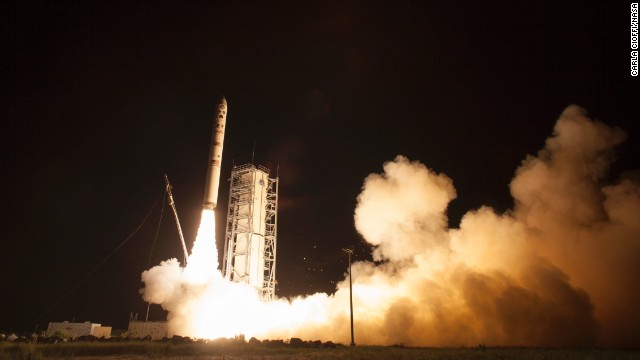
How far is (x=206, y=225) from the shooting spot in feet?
145

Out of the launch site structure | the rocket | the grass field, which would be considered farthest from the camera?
the launch site structure

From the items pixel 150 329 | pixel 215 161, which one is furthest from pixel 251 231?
pixel 150 329

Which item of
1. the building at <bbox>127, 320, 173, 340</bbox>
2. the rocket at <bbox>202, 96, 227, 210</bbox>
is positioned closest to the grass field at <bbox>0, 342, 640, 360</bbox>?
the building at <bbox>127, 320, 173, 340</bbox>

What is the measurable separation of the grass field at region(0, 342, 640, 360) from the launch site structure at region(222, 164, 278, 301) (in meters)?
17.6

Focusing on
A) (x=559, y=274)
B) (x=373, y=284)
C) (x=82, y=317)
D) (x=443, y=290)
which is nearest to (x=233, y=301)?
(x=373, y=284)

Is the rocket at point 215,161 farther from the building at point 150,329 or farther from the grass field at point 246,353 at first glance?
the grass field at point 246,353

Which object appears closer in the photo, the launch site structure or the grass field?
the grass field

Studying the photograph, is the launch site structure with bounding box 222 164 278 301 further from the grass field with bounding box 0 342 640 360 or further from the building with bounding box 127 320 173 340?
the grass field with bounding box 0 342 640 360

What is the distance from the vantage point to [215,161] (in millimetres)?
45812

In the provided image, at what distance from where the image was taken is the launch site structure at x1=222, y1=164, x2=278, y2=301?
48812 millimetres

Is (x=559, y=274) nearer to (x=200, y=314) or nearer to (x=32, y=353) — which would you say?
(x=200, y=314)

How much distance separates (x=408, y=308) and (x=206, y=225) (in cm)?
1963

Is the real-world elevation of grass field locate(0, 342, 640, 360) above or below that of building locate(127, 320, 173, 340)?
below

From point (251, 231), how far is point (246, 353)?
71.0 feet
